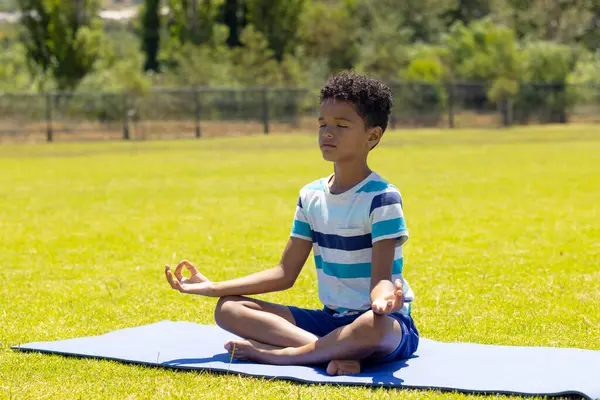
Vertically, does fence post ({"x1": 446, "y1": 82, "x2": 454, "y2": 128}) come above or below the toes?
below

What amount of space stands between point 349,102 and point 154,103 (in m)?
41.5

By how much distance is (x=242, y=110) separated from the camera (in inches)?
1889

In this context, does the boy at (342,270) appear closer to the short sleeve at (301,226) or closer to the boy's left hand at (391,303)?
the short sleeve at (301,226)

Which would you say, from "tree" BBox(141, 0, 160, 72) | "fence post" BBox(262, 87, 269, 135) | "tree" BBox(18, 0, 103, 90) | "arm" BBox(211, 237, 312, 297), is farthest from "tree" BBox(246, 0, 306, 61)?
"arm" BBox(211, 237, 312, 297)

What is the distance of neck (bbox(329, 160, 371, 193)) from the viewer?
5395 millimetres

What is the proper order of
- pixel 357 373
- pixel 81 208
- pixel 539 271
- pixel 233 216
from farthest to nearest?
pixel 81 208 < pixel 233 216 < pixel 539 271 < pixel 357 373

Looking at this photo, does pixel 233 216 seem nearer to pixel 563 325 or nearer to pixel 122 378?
pixel 563 325

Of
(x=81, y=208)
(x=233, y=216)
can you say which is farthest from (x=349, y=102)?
(x=81, y=208)

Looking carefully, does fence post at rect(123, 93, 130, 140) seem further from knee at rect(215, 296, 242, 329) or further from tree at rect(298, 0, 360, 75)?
knee at rect(215, 296, 242, 329)

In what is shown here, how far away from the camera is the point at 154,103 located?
1815 inches

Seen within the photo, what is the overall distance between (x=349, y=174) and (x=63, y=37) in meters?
51.7

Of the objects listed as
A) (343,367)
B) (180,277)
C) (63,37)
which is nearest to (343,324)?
(343,367)

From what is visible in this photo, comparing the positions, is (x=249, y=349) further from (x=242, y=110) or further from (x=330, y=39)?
(x=330, y=39)

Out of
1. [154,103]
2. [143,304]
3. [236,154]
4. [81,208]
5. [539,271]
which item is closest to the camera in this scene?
[143,304]
